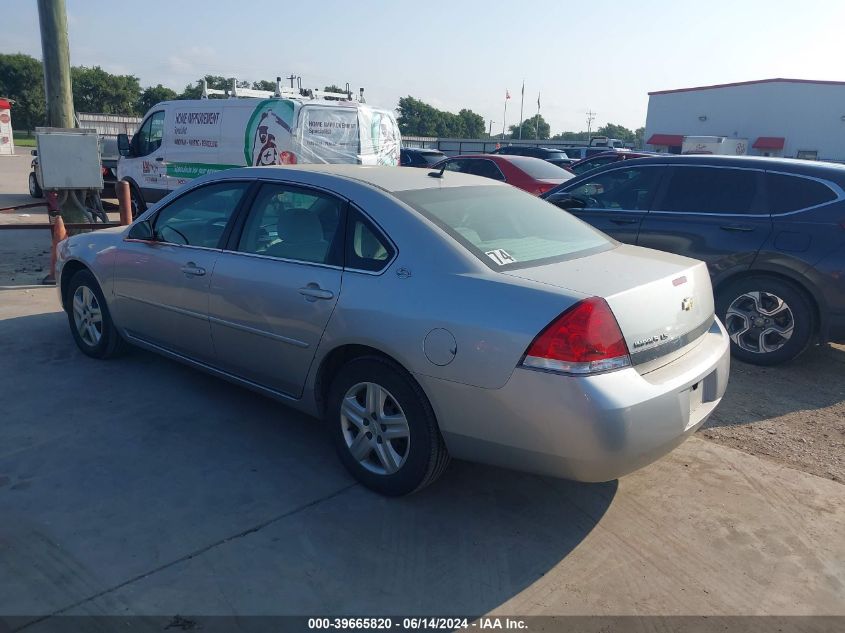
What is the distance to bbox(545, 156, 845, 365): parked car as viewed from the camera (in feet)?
17.0

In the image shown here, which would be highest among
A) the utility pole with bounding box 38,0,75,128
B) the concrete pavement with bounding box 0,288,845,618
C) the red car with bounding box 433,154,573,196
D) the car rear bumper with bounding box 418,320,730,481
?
the utility pole with bounding box 38,0,75,128

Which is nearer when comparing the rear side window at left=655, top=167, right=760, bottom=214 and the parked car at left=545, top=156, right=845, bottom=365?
the parked car at left=545, top=156, right=845, bottom=365

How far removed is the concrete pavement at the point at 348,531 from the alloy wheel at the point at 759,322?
1.80 meters

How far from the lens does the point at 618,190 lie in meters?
6.48

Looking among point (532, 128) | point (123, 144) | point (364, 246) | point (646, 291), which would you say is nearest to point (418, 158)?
point (123, 144)

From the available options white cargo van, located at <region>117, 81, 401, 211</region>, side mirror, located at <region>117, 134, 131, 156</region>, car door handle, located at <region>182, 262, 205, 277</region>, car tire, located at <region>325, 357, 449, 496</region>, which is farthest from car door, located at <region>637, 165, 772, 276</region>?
side mirror, located at <region>117, 134, 131, 156</region>

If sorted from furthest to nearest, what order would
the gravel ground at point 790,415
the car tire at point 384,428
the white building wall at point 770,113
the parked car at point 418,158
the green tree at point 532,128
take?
the green tree at point 532,128, the white building wall at point 770,113, the parked car at point 418,158, the gravel ground at point 790,415, the car tire at point 384,428

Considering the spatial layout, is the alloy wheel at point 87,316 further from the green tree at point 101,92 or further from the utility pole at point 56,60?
the green tree at point 101,92

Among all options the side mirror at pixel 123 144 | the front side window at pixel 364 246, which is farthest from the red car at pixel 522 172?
the front side window at pixel 364 246

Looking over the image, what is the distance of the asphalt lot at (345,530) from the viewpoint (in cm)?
273

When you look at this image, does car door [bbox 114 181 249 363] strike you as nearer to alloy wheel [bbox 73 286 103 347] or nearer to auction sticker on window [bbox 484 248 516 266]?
alloy wheel [bbox 73 286 103 347]

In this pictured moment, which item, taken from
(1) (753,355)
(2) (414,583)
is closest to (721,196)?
(1) (753,355)

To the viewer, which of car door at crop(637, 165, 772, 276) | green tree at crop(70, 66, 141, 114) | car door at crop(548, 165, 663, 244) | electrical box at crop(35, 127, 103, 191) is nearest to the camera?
car door at crop(637, 165, 772, 276)

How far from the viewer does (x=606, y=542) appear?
10.3 ft
